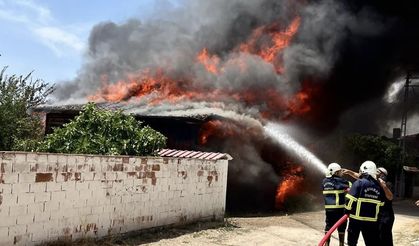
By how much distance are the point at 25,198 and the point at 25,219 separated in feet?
1.00

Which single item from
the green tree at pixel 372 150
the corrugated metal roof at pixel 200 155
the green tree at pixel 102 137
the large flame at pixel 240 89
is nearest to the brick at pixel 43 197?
the green tree at pixel 102 137

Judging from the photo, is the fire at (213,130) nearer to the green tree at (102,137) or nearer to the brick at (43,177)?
the green tree at (102,137)

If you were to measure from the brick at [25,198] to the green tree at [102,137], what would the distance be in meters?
4.56

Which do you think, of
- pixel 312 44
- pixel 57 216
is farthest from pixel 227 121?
pixel 57 216

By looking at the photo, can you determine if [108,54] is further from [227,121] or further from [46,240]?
[46,240]

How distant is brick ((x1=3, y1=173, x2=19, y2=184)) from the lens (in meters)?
6.52

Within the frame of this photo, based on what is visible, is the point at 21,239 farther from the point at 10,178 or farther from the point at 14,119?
the point at 14,119

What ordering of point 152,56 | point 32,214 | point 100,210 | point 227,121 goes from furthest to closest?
point 152,56 < point 227,121 < point 100,210 < point 32,214

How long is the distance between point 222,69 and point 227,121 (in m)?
4.81

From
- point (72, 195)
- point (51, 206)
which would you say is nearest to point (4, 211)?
point (51, 206)

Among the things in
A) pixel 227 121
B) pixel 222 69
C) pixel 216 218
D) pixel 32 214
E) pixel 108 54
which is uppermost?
pixel 108 54

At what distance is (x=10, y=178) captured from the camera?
6598 millimetres

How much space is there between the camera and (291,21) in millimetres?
21062

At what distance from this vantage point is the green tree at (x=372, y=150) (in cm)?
2789
